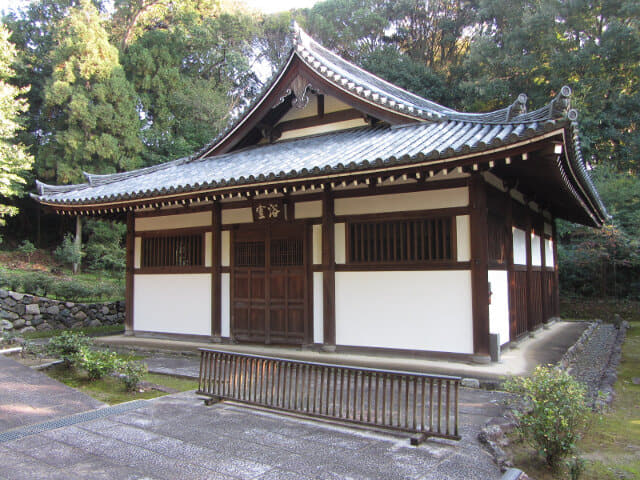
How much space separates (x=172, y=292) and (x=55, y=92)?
16437 millimetres

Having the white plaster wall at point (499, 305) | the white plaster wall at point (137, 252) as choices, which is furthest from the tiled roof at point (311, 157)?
the white plaster wall at point (499, 305)

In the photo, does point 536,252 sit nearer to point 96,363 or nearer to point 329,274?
point 329,274

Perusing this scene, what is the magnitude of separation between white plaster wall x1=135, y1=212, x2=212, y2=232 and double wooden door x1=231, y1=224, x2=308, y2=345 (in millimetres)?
1095

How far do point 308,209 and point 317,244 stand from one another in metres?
0.78

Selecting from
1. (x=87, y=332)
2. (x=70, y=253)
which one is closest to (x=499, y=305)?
(x=87, y=332)

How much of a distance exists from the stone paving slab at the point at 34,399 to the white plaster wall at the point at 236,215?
484 centimetres

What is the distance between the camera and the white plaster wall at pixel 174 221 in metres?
11.4

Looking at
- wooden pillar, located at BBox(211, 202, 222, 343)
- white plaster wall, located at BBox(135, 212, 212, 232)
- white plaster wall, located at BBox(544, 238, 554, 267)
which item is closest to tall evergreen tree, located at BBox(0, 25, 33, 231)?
white plaster wall, located at BBox(135, 212, 212, 232)

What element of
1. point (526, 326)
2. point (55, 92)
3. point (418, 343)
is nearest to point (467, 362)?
point (418, 343)

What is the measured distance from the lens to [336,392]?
5.98 meters

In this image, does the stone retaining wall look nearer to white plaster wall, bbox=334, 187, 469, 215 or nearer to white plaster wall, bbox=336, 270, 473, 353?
white plaster wall, bbox=336, 270, 473, 353

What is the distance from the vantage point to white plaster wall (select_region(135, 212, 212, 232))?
11.4 meters

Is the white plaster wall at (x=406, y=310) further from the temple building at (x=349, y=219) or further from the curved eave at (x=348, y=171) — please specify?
the curved eave at (x=348, y=171)

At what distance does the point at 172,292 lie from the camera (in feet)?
38.6
